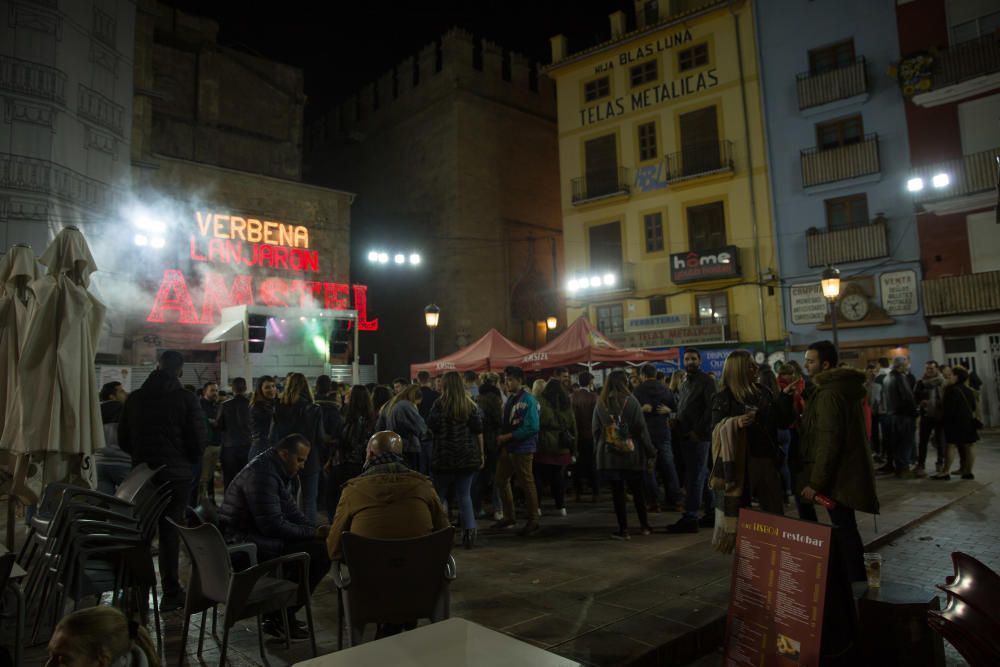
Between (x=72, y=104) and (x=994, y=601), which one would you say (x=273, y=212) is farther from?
(x=994, y=601)

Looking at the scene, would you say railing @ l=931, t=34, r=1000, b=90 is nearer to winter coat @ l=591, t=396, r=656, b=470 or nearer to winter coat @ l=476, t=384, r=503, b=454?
winter coat @ l=591, t=396, r=656, b=470

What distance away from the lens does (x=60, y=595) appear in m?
3.94

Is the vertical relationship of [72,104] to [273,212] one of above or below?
above

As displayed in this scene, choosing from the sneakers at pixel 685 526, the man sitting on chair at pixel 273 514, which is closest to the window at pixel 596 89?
the sneakers at pixel 685 526

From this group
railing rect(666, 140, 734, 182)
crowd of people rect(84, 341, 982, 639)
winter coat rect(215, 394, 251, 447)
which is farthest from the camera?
railing rect(666, 140, 734, 182)

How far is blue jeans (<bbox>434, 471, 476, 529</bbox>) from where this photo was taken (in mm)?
6711

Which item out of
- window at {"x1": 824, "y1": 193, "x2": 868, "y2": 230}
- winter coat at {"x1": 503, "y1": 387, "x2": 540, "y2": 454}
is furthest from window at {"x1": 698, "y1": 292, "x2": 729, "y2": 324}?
winter coat at {"x1": 503, "y1": 387, "x2": 540, "y2": 454}

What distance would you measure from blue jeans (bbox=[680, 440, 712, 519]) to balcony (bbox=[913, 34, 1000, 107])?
1745cm

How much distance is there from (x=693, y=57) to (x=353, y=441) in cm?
2145

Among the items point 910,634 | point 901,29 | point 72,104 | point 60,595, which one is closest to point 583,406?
point 910,634

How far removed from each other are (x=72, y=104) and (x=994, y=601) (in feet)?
70.5

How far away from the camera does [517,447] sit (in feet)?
24.0

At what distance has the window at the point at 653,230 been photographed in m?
23.3

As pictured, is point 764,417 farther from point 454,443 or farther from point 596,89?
point 596,89
